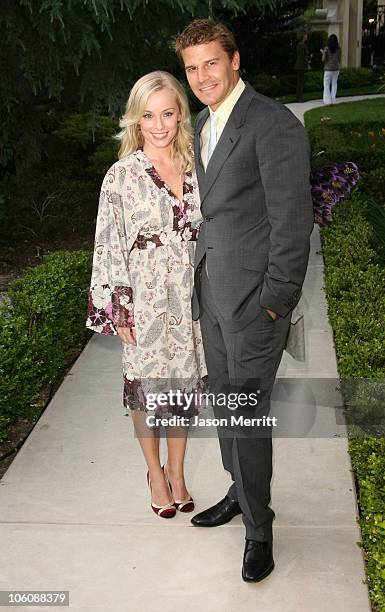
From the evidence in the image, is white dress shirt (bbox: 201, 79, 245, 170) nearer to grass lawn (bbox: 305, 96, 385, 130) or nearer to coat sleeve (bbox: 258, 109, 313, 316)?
coat sleeve (bbox: 258, 109, 313, 316)

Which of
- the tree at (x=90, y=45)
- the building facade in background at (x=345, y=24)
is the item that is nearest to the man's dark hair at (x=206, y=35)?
the tree at (x=90, y=45)

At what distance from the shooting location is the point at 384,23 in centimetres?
4366

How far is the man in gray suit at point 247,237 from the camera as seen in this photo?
9.73 feet

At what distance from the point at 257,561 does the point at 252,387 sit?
2.40 ft

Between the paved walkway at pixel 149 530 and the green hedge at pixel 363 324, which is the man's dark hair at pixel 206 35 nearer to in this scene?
the green hedge at pixel 363 324

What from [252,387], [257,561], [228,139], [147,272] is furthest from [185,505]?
[228,139]

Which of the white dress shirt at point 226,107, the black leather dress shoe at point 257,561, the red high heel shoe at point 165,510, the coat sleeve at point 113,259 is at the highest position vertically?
the white dress shirt at point 226,107

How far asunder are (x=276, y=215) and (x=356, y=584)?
1562 millimetres

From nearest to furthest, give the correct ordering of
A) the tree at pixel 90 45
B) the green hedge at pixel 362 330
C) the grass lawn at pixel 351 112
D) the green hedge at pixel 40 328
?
1. the green hedge at pixel 362 330
2. the green hedge at pixel 40 328
3. the tree at pixel 90 45
4. the grass lawn at pixel 351 112

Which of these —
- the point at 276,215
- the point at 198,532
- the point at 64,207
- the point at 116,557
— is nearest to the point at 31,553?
the point at 116,557

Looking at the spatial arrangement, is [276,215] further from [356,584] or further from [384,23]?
[384,23]

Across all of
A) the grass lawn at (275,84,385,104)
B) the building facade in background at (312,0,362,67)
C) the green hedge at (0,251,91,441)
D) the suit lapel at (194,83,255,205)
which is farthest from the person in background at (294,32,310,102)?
the suit lapel at (194,83,255,205)

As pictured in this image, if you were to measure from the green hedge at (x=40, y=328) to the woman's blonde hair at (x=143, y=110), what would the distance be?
5.30 ft

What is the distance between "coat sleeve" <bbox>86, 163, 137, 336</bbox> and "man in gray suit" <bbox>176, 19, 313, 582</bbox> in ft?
1.09
